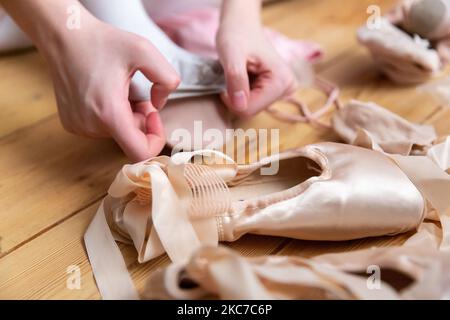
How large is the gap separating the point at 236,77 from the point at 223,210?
0.21 metres

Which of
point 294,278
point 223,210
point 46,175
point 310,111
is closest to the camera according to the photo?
point 294,278

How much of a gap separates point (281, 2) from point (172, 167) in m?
0.70

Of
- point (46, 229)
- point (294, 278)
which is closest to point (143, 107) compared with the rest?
point (46, 229)

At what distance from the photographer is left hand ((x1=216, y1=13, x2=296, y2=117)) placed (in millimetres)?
680

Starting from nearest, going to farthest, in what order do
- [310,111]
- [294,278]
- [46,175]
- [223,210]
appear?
[294,278] < [223,210] < [46,175] < [310,111]

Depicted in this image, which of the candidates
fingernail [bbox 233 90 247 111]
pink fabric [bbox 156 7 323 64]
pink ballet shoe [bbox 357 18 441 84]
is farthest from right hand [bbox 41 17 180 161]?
pink ballet shoe [bbox 357 18 441 84]

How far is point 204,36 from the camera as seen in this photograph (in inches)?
32.1

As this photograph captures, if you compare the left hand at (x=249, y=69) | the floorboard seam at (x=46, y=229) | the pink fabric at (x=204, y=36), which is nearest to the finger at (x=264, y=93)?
the left hand at (x=249, y=69)

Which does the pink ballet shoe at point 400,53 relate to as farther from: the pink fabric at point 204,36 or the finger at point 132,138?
the finger at point 132,138

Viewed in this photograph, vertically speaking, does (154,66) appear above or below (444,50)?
above

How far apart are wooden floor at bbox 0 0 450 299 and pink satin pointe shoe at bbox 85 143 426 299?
0.06 ft

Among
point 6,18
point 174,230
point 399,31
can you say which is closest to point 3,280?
point 174,230

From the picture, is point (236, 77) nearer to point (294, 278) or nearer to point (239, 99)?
point (239, 99)

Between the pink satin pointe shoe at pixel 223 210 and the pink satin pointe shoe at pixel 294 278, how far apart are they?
69mm
